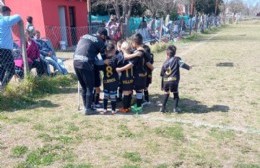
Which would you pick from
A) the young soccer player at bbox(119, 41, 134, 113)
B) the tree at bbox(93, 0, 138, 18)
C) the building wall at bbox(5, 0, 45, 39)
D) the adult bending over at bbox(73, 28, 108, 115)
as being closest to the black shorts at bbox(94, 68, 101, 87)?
the adult bending over at bbox(73, 28, 108, 115)

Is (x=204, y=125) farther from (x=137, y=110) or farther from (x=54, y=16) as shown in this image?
(x=54, y=16)

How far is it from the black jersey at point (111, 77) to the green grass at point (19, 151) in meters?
2.13

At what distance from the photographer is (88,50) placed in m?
6.45

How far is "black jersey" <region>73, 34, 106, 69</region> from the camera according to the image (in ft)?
21.1

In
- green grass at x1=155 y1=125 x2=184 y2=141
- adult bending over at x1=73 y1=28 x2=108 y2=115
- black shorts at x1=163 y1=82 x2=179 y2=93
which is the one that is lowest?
green grass at x1=155 y1=125 x2=184 y2=141

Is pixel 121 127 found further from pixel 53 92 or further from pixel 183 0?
pixel 183 0

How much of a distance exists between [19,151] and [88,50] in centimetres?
232

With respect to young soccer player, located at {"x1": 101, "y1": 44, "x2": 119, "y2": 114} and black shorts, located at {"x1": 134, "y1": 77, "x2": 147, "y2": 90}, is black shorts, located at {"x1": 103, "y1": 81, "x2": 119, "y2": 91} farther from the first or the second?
black shorts, located at {"x1": 134, "y1": 77, "x2": 147, "y2": 90}

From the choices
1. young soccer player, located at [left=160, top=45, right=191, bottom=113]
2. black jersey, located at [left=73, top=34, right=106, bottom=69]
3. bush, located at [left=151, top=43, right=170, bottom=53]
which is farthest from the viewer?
bush, located at [left=151, top=43, right=170, bottom=53]

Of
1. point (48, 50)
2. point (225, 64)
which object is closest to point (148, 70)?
point (48, 50)

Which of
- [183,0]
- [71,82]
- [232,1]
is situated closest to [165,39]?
[71,82]

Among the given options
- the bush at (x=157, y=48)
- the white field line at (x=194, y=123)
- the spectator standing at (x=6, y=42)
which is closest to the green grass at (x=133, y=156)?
the white field line at (x=194, y=123)

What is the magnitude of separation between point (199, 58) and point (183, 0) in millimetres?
39735

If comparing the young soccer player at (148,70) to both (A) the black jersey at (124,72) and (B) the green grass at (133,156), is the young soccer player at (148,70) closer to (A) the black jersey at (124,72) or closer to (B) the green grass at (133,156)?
(A) the black jersey at (124,72)
